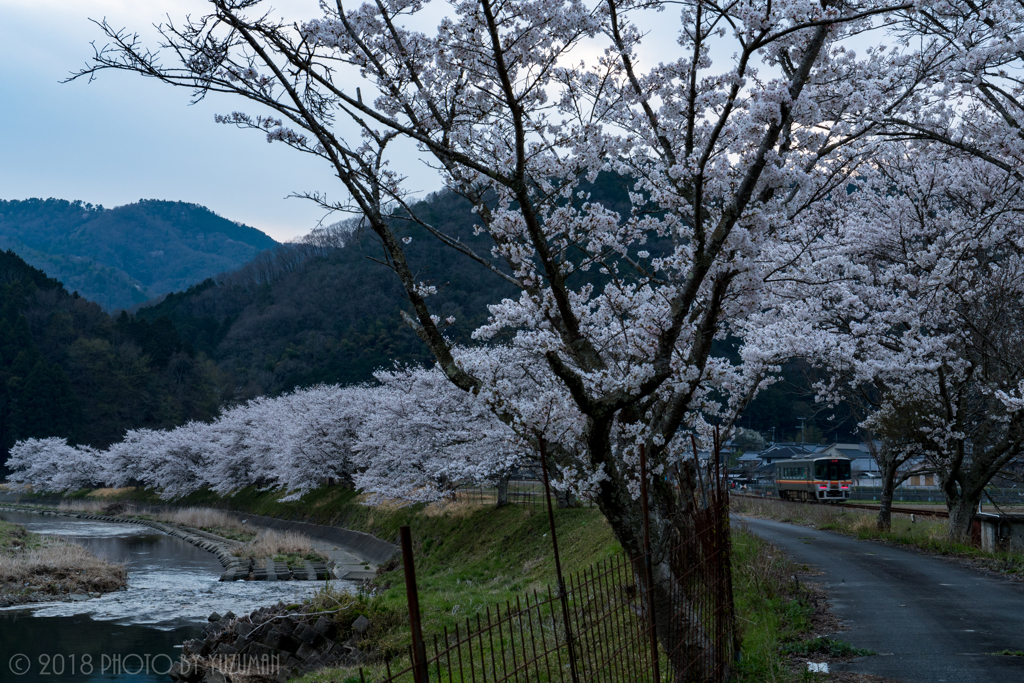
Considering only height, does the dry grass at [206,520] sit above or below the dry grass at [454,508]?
below

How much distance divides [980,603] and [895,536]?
890 centimetres

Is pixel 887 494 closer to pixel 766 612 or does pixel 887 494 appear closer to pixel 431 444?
pixel 766 612

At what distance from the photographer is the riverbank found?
20188 mm

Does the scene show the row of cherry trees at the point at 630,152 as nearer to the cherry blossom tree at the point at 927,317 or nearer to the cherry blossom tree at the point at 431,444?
the cherry blossom tree at the point at 927,317

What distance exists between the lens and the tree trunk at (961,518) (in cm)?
1672

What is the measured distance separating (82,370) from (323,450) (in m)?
52.4

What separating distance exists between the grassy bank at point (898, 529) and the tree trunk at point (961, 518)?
0.89 feet

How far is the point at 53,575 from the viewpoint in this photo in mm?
21828

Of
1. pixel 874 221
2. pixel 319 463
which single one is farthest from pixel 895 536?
pixel 319 463

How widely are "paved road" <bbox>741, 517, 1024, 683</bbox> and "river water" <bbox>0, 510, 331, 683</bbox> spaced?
1147 centimetres

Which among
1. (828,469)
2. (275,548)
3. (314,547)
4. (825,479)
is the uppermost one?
(275,548)

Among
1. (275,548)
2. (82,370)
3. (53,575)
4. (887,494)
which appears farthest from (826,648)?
(82,370)

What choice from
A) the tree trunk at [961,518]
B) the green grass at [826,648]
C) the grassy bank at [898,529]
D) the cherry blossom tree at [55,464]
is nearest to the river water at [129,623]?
the green grass at [826,648]

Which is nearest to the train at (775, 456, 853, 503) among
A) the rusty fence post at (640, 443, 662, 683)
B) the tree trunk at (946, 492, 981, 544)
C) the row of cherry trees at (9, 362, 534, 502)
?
the tree trunk at (946, 492, 981, 544)
